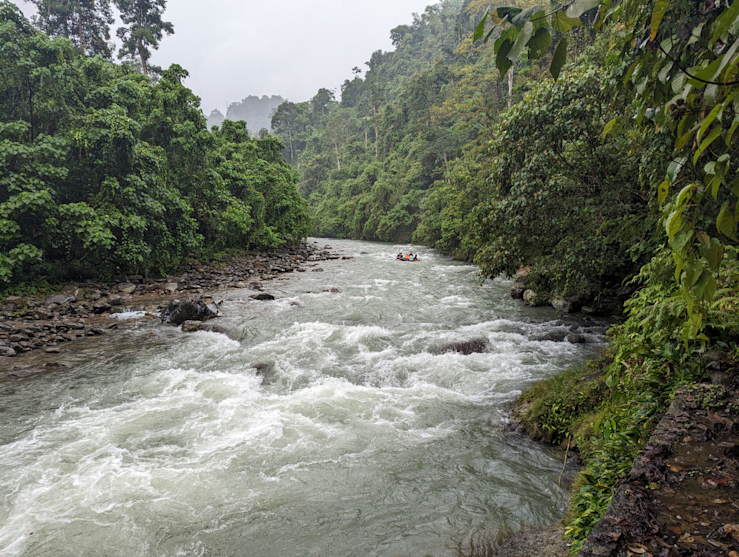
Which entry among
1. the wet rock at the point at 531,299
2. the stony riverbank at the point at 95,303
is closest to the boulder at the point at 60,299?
the stony riverbank at the point at 95,303

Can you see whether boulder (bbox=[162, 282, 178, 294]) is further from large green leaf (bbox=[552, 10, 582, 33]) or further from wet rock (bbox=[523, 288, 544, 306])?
large green leaf (bbox=[552, 10, 582, 33])

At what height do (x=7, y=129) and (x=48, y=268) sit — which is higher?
(x=7, y=129)

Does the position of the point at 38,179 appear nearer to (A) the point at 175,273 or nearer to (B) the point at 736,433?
(A) the point at 175,273

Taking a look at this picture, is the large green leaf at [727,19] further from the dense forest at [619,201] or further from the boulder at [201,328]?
the boulder at [201,328]

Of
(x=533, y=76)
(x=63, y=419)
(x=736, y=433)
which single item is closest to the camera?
(x=736, y=433)

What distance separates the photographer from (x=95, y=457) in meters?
5.24

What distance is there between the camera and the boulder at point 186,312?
11.7 metres

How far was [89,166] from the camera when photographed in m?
14.6

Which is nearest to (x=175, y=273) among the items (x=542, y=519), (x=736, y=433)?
(x=542, y=519)

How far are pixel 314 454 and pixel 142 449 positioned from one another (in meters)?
2.40

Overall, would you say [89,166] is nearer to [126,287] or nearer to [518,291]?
[126,287]

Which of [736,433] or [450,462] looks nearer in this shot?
[736,433]

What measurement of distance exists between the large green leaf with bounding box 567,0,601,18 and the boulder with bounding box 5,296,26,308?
1486 centimetres

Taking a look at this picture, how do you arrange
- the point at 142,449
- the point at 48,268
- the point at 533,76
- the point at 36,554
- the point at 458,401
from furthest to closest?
1. the point at 533,76
2. the point at 48,268
3. the point at 458,401
4. the point at 142,449
5. the point at 36,554
